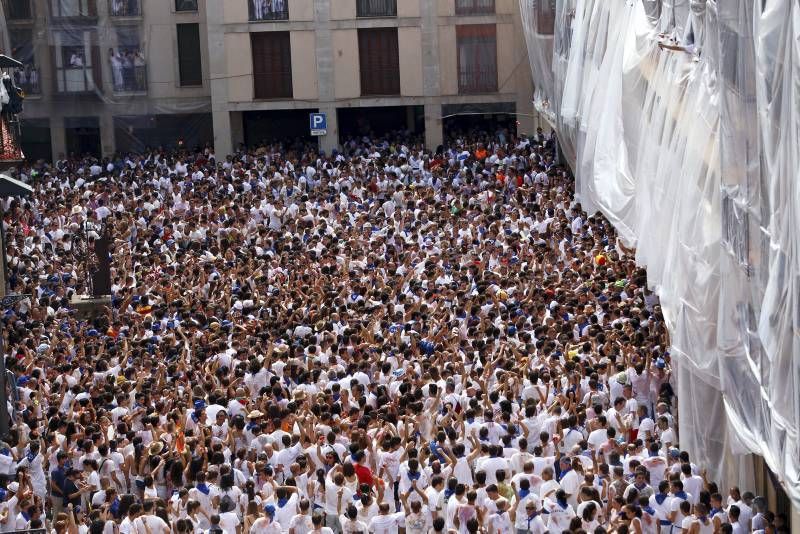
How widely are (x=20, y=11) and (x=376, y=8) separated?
8.37 meters

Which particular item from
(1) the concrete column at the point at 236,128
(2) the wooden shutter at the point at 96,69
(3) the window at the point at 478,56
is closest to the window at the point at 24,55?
(2) the wooden shutter at the point at 96,69

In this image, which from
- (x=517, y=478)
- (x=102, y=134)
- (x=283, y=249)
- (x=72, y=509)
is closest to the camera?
(x=517, y=478)

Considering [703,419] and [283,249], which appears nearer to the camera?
[703,419]

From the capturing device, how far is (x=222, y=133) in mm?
34969

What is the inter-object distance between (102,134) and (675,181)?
2470cm

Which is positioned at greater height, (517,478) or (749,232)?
(749,232)

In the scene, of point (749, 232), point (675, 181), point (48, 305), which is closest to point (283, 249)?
point (48, 305)

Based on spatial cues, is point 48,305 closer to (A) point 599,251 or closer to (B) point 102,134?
(A) point 599,251

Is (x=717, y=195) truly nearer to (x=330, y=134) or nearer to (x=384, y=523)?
(x=384, y=523)

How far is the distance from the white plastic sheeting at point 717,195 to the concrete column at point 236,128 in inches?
700

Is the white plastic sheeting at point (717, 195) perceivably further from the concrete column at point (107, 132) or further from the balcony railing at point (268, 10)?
the concrete column at point (107, 132)

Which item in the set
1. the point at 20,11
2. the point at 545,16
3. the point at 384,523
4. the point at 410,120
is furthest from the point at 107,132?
the point at 384,523

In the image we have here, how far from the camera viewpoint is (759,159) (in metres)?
9.83

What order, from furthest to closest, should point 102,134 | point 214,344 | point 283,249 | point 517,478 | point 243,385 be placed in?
1. point 102,134
2. point 283,249
3. point 214,344
4. point 243,385
5. point 517,478
